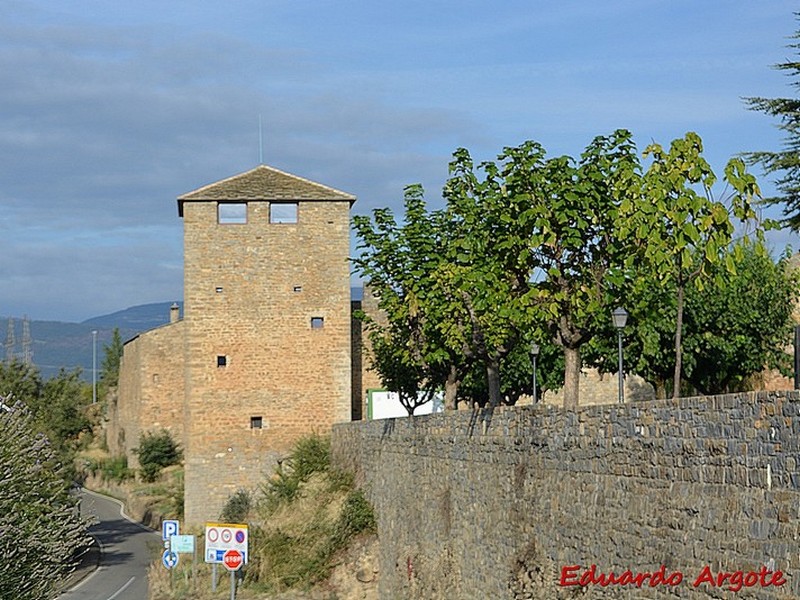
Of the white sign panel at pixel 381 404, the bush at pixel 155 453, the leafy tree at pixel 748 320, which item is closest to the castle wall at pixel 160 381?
the bush at pixel 155 453

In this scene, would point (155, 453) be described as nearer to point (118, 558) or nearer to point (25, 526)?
point (118, 558)

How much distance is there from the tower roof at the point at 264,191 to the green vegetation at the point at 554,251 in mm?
10876

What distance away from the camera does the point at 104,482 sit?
230 ft

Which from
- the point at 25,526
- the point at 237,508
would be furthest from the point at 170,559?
the point at 237,508

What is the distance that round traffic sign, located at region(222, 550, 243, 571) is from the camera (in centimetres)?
2648

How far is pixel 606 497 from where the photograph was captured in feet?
42.7

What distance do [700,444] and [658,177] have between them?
571cm

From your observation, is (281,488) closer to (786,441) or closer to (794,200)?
(794,200)

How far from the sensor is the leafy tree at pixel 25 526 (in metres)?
19.8

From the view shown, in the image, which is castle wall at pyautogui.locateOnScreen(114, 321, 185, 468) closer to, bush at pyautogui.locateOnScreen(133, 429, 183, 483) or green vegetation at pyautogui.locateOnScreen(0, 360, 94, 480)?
bush at pyautogui.locateOnScreen(133, 429, 183, 483)

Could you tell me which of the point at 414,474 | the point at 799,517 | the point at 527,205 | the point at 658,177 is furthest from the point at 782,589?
the point at 414,474

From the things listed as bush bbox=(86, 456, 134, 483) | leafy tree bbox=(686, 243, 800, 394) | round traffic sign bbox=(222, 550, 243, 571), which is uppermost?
leafy tree bbox=(686, 243, 800, 394)

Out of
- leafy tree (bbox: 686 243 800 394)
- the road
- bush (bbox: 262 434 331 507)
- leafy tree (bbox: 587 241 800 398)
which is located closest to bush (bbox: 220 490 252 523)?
bush (bbox: 262 434 331 507)

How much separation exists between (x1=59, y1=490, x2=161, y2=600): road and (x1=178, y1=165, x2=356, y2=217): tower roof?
32.6 feet
